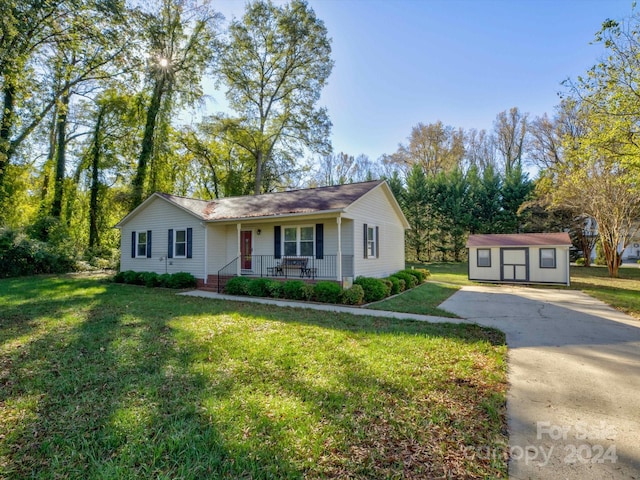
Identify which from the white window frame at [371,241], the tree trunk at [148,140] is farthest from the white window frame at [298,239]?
the tree trunk at [148,140]

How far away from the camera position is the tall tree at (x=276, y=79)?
21.8 m

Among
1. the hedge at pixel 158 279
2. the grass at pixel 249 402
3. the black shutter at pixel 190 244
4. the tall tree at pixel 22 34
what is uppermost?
the tall tree at pixel 22 34

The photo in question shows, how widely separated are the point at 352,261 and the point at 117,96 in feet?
67.4

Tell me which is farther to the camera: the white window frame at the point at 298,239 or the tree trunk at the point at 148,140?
the tree trunk at the point at 148,140

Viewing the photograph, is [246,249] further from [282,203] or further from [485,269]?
[485,269]

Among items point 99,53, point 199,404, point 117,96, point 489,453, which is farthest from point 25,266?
point 489,453

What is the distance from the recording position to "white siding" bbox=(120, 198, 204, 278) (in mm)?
13406

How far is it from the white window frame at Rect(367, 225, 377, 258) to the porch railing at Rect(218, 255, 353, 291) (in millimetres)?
1846

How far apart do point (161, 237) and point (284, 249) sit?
6.29 metres

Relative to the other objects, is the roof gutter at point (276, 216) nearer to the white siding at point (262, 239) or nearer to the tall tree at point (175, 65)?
the white siding at point (262, 239)

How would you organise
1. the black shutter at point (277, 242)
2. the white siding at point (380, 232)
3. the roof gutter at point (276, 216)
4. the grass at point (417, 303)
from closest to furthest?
1. the grass at point (417, 303)
2. the roof gutter at point (276, 216)
3. the white siding at point (380, 232)
4. the black shutter at point (277, 242)

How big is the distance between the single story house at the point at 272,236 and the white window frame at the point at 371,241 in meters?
0.04

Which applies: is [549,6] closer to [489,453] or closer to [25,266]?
[489,453]

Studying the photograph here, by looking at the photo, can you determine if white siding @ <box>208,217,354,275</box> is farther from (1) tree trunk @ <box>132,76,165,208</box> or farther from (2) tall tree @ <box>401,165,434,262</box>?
(2) tall tree @ <box>401,165,434,262</box>
